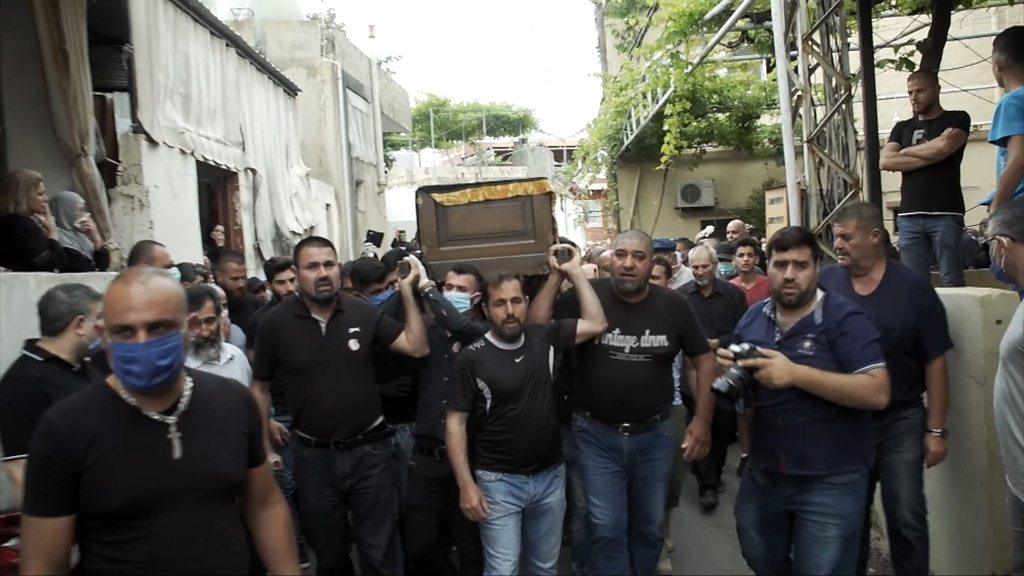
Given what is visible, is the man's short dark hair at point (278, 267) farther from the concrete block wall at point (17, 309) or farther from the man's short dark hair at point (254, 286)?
the concrete block wall at point (17, 309)

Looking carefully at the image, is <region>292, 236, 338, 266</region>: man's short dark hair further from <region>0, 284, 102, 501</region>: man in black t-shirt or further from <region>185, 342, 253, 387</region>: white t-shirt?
<region>0, 284, 102, 501</region>: man in black t-shirt

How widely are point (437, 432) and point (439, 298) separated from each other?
30.6 inches

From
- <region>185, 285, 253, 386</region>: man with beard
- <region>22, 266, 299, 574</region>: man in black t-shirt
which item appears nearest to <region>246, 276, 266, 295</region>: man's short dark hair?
<region>185, 285, 253, 386</region>: man with beard

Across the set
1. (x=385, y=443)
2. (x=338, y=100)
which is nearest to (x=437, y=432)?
(x=385, y=443)

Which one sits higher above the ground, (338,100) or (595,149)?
(338,100)

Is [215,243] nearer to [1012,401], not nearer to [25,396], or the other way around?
[25,396]

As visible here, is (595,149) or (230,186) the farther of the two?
(595,149)

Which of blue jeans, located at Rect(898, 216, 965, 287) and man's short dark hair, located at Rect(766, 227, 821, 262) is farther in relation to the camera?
blue jeans, located at Rect(898, 216, 965, 287)

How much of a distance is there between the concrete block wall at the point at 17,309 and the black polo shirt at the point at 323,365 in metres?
1.19

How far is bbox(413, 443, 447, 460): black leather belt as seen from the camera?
468 centimetres

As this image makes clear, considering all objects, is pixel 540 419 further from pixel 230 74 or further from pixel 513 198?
pixel 230 74

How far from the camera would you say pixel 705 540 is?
6.00 metres

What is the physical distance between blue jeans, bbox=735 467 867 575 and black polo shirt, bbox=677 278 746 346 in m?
2.74

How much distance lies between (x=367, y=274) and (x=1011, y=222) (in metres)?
4.00
